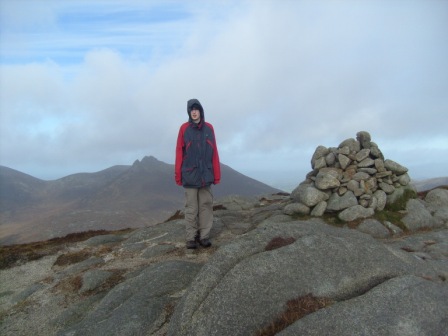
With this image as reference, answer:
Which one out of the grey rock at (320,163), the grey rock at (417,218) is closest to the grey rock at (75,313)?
the grey rock at (320,163)

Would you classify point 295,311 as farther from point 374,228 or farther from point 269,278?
point 374,228

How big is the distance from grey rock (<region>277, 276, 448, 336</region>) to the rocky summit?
0.02m

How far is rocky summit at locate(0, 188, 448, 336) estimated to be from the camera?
797 centimetres

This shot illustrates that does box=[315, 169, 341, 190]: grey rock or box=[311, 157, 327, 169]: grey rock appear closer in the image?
box=[315, 169, 341, 190]: grey rock

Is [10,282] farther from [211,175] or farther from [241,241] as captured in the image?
[241,241]

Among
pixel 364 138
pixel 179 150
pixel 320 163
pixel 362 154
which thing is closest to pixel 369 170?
pixel 362 154

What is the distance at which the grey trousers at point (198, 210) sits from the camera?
15.9 m

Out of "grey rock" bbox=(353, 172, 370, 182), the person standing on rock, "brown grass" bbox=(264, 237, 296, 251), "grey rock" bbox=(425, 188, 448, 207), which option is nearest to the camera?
"brown grass" bbox=(264, 237, 296, 251)

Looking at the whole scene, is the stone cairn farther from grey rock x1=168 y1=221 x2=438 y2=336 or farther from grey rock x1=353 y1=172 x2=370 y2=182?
grey rock x1=168 y1=221 x2=438 y2=336

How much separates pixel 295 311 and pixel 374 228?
13945 mm

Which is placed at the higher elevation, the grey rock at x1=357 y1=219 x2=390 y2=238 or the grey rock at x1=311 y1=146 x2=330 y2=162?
the grey rock at x1=311 y1=146 x2=330 y2=162

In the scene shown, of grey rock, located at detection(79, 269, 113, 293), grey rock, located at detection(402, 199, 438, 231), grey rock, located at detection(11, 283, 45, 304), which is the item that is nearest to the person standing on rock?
grey rock, located at detection(79, 269, 113, 293)

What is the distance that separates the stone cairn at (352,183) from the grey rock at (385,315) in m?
12.9

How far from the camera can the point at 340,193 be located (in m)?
22.3
